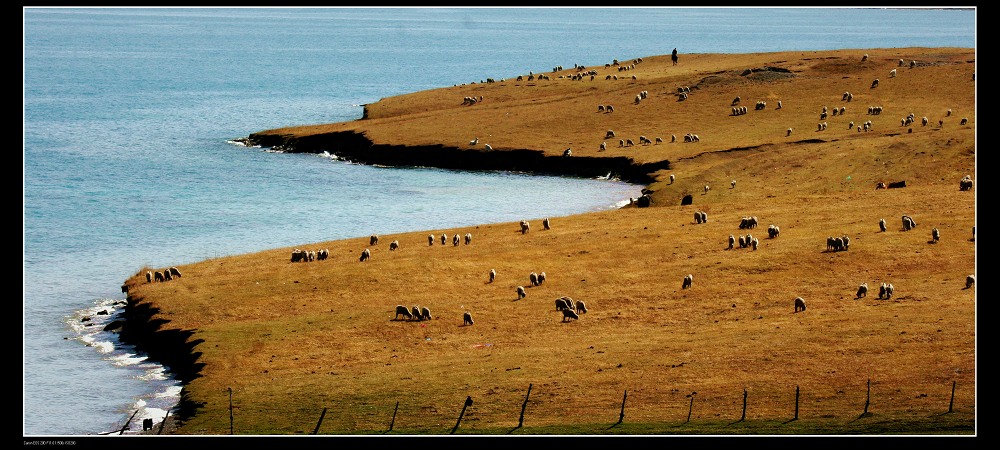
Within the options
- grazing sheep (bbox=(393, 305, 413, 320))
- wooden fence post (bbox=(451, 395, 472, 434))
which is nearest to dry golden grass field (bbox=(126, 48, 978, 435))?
wooden fence post (bbox=(451, 395, 472, 434))

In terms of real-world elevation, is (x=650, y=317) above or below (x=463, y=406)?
above

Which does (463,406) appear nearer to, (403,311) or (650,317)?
(403,311)

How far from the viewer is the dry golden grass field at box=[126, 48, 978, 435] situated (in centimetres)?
4600

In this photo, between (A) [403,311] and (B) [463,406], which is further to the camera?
(A) [403,311]

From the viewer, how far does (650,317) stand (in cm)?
5969

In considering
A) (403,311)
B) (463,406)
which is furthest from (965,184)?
(463,406)

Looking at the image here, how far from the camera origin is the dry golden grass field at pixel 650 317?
46000mm

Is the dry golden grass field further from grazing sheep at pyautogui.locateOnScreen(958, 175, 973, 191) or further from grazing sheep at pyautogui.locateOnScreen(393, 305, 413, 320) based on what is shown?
grazing sheep at pyautogui.locateOnScreen(958, 175, 973, 191)

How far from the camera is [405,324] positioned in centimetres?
6028

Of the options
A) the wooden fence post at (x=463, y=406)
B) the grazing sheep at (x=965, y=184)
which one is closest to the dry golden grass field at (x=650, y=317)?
the wooden fence post at (x=463, y=406)

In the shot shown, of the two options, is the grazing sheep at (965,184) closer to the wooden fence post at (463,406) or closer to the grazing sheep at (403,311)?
the grazing sheep at (403,311)
